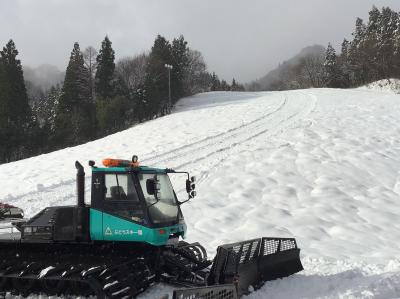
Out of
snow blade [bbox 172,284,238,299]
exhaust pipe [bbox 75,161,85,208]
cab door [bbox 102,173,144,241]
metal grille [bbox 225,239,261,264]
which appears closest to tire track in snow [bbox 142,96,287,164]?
exhaust pipe [bbox 75,161,85,208]

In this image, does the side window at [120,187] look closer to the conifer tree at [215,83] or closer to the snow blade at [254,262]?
the snow blade at [254,262]

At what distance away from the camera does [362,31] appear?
87125 millimetres

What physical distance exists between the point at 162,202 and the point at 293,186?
27.0ft

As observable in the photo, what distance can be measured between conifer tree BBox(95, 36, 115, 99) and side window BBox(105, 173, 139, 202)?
47.0 m

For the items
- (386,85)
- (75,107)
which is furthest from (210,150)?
(386,85)

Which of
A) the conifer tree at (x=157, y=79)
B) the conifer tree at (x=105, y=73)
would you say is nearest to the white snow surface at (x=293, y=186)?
the conifer tree at (x=157, y=79)

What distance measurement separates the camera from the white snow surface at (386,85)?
56644 mm

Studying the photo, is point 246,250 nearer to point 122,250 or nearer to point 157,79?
point 122,250

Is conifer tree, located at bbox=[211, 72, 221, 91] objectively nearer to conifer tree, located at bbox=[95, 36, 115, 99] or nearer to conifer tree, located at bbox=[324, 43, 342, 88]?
conifer tree, located at bbox=[324, 43, 342, 88]

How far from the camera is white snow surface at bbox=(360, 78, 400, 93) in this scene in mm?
56644

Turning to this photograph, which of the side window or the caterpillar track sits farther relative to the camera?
the side window

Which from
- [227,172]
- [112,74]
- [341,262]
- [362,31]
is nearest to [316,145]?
[227,172]

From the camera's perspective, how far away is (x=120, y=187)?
8.00 m

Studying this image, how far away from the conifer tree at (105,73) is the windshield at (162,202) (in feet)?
153
